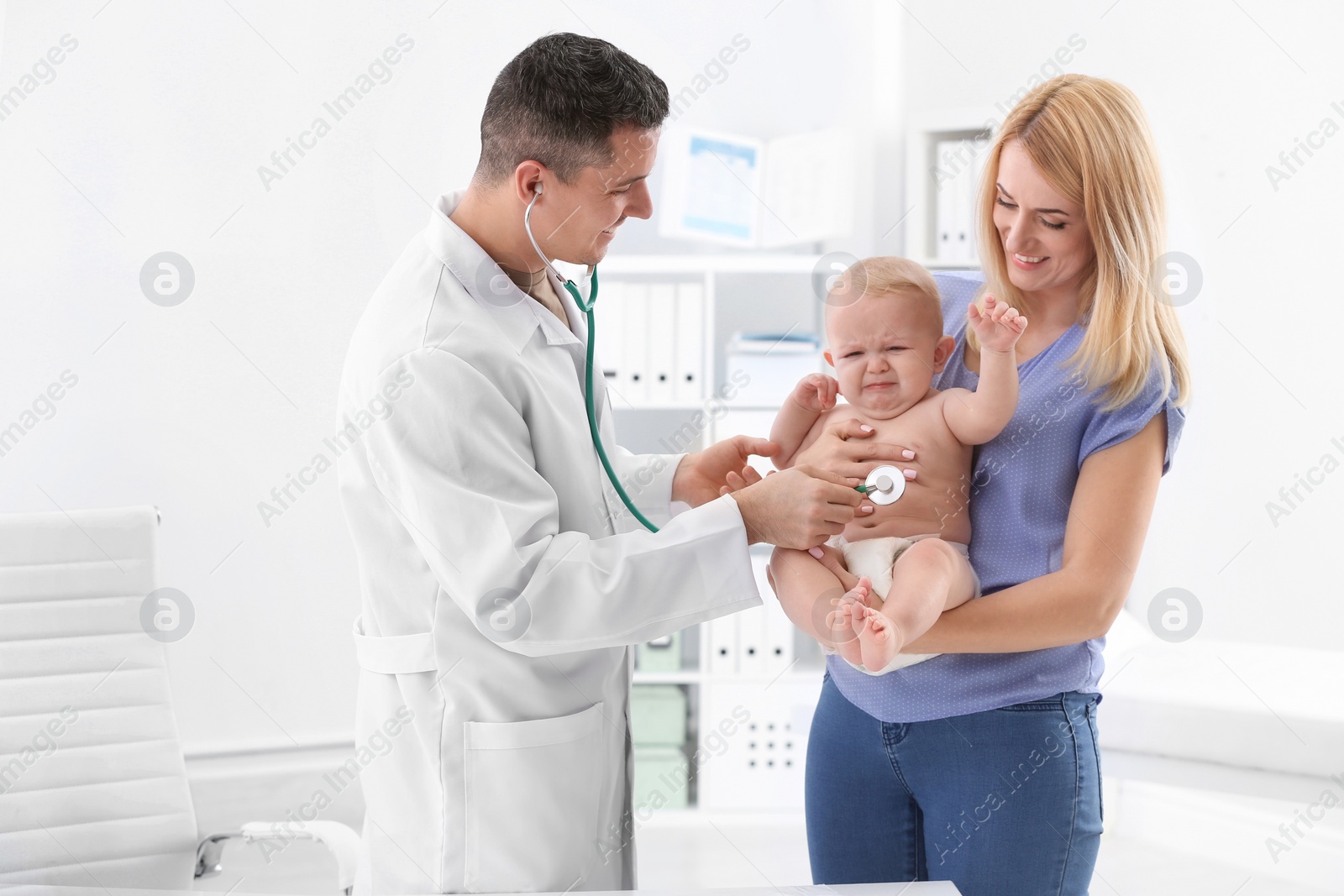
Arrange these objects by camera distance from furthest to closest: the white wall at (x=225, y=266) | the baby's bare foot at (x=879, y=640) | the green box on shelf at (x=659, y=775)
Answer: the green box on shelf at (x=659, y=775), the white wall at (x=225, y=266), the baby's bare foot at (x=879, y=640)

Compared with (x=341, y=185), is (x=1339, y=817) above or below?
below

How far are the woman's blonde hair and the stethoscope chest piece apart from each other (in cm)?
24

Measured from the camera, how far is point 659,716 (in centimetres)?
290

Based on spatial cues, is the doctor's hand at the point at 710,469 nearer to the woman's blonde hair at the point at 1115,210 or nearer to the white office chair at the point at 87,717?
the woman's blonde hair at the point at 1115,210

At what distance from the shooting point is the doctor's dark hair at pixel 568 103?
3.83ft

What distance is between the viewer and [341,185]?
9.31 ft

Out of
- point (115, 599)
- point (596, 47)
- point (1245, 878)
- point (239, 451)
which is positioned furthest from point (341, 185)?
point (1245, 878)

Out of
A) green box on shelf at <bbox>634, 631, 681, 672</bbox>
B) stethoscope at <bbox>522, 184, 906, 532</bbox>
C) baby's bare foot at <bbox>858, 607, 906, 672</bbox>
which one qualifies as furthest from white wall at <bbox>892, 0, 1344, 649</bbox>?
baby's bare foot at <bbox>858, 607, 906, 672</bbox>

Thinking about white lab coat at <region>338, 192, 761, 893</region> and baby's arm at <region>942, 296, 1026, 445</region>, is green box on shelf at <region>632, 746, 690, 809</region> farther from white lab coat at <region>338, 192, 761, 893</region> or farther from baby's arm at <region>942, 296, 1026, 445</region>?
baby's arm at <region>942, 296, 1026, 445</region>

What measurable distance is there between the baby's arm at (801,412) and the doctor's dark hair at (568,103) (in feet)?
1.34

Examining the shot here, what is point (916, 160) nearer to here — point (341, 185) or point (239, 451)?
point (341, 185)

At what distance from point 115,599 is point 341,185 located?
151cm

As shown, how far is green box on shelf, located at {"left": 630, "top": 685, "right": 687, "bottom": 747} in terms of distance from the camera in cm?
289

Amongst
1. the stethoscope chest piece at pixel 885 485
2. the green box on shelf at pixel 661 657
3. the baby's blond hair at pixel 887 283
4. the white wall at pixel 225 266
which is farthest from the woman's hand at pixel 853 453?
the white wall at pixel 225 266
